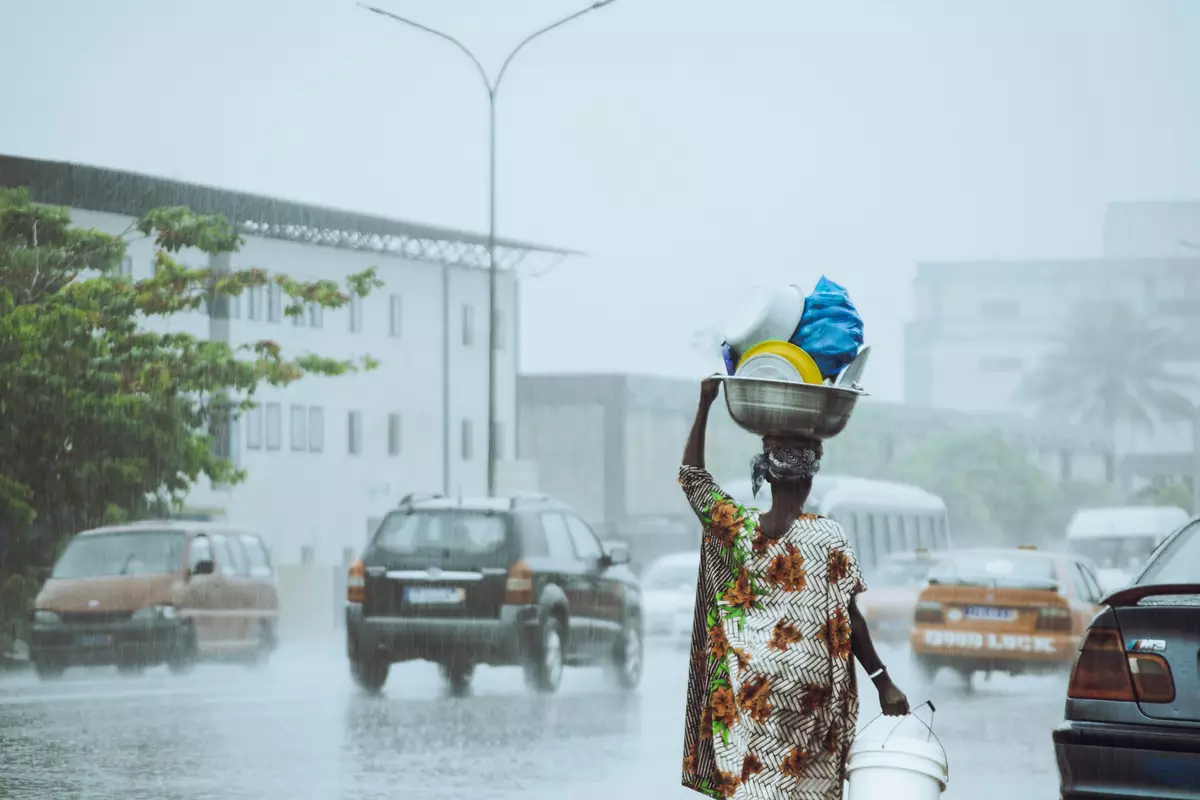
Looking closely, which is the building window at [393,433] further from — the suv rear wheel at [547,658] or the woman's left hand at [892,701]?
the woman's left hand at [892,701]

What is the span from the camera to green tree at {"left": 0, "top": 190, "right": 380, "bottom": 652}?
89.0 feet

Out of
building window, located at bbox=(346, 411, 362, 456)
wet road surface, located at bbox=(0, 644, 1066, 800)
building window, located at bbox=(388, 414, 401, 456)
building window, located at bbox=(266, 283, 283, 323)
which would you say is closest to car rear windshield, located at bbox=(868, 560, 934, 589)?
wet road surface, located at bbox=(0, 644, 1066, 800)

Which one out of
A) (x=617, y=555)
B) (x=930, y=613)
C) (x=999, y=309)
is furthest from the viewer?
(x=999, y=309)

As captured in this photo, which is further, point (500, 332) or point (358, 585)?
point (500, 332)

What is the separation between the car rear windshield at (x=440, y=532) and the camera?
60.2 feet

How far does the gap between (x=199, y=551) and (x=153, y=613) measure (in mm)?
1139

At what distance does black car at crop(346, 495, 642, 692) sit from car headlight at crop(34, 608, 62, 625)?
414 cm

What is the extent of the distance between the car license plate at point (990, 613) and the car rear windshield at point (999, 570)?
0.23 meters

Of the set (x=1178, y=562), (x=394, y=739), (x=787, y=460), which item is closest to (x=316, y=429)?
(x=394, y=739)

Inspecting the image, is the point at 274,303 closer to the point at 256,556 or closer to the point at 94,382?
the point at 94,382

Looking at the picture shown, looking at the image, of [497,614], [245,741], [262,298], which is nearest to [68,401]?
[262,298]

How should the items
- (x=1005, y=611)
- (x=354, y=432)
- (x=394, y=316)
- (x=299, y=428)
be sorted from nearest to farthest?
(x=1005, y=611)
(x=299, y=428)
(x=354, y=432)
(x=394, y=316)

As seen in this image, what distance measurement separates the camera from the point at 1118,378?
42.6m

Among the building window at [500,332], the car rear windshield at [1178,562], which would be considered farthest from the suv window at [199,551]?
the building window at [500,332]
